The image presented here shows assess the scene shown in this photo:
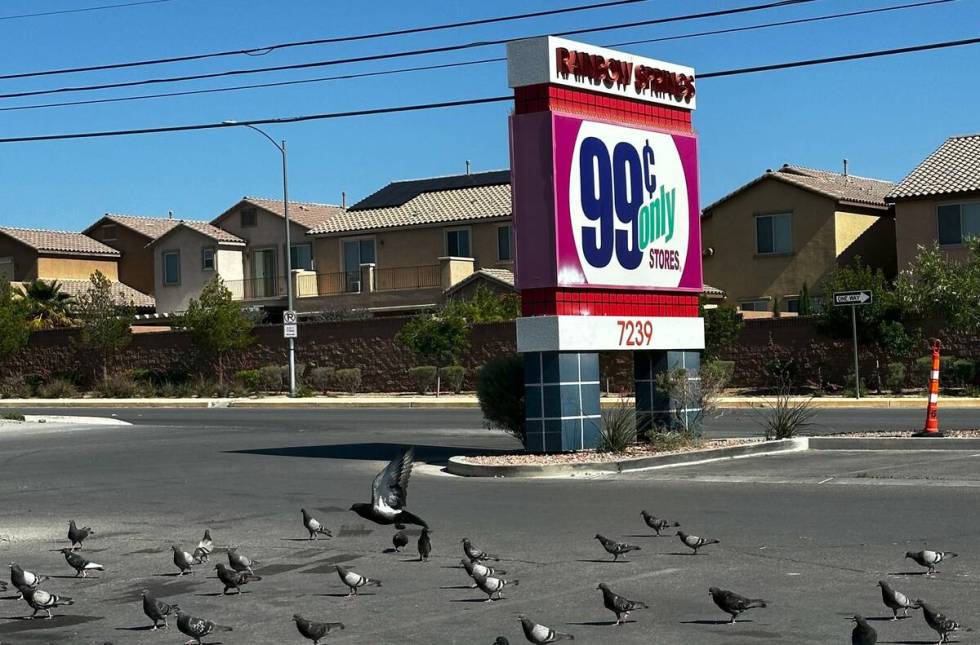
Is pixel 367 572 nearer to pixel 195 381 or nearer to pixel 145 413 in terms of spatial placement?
pixel 145 413

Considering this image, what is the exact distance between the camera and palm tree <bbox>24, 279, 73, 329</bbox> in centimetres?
6178

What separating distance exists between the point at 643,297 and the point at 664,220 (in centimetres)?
129

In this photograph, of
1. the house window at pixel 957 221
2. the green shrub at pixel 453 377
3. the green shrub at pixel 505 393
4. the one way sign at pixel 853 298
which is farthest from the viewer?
the house window at pixel 957 221

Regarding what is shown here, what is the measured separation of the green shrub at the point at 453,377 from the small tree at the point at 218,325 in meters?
9.32

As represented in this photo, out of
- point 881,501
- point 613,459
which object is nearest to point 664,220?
point 613,459

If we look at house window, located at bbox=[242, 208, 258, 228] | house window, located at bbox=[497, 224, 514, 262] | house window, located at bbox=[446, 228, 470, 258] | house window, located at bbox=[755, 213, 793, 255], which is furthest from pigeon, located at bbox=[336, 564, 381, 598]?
house window, located at bbox=[242, 208, 258, 228]

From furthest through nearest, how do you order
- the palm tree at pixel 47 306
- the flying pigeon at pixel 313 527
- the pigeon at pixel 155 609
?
the palm tree at pixel 47 306
the flying pigeon at pixel 313 527
the pigeon at pixel 155 609

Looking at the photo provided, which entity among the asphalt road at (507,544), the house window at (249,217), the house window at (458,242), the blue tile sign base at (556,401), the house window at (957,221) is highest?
the house window at (249,217)

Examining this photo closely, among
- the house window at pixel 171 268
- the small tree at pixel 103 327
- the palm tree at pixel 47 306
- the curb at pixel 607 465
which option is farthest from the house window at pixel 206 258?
the curb at pixel 607 465

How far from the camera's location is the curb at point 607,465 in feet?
63.1

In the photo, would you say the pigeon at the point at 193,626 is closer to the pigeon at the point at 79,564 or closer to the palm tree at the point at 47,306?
the pigeon at the point at 79,564

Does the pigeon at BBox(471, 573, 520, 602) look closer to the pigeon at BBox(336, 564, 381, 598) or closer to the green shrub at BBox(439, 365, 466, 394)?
the pigeon at BBox(336, 564, 381, 598)

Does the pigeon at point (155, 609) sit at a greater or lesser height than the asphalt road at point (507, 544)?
greater

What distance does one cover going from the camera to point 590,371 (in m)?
20.9
